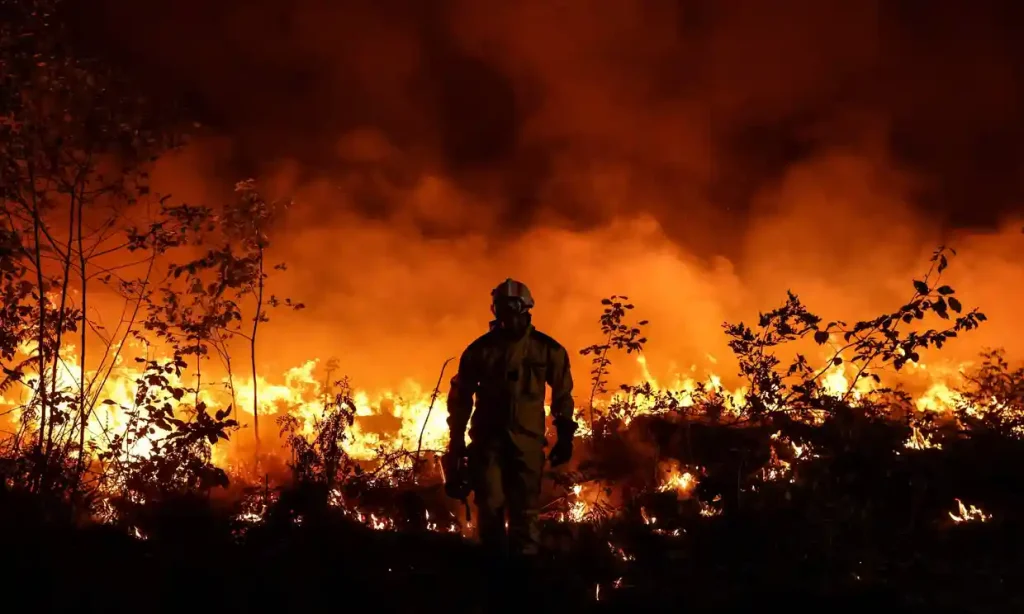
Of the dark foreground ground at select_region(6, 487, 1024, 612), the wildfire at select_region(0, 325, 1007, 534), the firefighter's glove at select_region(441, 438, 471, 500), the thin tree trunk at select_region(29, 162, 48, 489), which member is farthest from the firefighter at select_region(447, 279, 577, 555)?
the thin tree trunk at select_region(29, 162, 48, 489)

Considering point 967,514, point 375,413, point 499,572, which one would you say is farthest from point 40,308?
point 967,514

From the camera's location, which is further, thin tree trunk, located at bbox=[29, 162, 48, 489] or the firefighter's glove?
thin tree trunk, located at bbox=[29, 162, 48, 489]

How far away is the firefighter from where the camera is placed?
5.49 metres

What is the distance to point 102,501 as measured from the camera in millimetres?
6777

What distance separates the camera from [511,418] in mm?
5473

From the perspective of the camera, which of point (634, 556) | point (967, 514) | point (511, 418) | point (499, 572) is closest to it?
point (499, 572)

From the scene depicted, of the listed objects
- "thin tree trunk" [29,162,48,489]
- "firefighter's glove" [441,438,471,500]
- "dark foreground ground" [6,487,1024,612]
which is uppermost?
"thin tree trunk" [29,162,48,489]

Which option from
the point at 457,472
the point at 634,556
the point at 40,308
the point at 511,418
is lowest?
the point at 634,556

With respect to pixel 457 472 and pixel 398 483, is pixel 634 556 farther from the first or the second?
pixel 398 483

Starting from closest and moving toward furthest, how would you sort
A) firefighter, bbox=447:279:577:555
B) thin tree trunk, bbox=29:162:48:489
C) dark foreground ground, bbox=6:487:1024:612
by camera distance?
dark foreground ground, bbox=6:487:1024:612 → firefighter, bbox=447:279:577:555 → thin tree trunk, bbox=29:162:48:489

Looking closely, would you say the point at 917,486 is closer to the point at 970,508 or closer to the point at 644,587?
the point at 970,508

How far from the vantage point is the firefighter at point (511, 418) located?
5492 mm

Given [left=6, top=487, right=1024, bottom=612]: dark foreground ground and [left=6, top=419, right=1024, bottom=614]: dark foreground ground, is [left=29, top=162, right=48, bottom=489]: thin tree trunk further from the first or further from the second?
[left=6, top=487, right=1024, bottom=612]: dark foreground ground

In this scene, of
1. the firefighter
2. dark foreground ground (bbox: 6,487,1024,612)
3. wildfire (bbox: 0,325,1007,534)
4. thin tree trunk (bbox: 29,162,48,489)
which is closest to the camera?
dark foreground ground (bbox: 6,487,1024,612)
